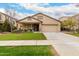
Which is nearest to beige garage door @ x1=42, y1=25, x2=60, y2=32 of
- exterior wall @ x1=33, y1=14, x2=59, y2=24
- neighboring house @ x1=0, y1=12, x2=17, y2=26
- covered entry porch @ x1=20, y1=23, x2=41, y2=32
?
exterior wall @ x1=33, y1=14, x2=59, y2=24

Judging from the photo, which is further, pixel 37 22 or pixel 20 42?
pixel 37 22

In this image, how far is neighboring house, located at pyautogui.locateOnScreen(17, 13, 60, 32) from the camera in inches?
362

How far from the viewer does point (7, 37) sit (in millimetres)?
9180

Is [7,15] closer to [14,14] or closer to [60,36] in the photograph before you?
[14,14]

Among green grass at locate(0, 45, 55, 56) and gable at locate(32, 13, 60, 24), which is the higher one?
gable at locate(32, 13, 60, 24)

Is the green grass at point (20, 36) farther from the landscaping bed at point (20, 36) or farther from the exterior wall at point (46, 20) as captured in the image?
Answer: the exterior wall at point (46, 20)

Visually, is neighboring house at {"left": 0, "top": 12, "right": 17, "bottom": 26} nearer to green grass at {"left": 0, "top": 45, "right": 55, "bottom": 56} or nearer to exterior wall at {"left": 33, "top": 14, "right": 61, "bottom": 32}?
exterior wall at {"left": 33, "top": 14, "right": 61, "bottom": 32}

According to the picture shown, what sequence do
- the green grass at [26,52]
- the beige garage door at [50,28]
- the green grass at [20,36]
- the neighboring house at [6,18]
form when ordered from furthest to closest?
the beige garage door at [50,28], the green grass at [20,36], the neighboring house at [6,18], the green grass at [26,52]

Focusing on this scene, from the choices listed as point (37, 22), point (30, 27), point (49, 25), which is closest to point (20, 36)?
point (30, 27)

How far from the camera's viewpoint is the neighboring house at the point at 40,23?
9.19m

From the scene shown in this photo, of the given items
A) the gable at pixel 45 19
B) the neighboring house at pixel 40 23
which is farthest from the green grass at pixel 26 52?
the gable at pixel 45 19

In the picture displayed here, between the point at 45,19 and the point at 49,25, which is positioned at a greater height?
the point at 45,19

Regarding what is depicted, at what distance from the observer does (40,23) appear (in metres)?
9.59

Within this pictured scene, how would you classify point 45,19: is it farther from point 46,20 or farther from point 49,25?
point 49,25
